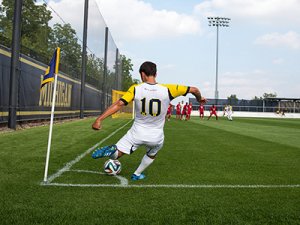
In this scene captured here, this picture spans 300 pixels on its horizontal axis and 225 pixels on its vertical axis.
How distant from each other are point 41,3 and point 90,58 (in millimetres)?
13900

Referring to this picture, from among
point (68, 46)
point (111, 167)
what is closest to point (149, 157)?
point (111, 167)

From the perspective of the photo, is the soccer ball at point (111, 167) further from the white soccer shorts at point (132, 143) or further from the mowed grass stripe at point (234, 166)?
the mowed grass stripe at point (234, 166)

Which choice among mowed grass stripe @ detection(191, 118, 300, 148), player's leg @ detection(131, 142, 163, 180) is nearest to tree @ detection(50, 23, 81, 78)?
→ mowed grass stripe @ detection(191, 118, 300, 148)

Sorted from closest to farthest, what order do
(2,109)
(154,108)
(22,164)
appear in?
(154,108) < (22,164) < (2,109)

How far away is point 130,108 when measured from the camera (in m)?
40.7

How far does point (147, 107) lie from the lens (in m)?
5.17

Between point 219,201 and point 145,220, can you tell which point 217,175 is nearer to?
point 219,201

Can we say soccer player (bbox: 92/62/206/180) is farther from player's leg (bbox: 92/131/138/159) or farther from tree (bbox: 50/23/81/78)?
tree (bbox: 50/23/81/78)

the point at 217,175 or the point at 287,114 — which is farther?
the point at 287,114

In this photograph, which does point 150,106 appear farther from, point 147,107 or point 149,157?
point 149,157

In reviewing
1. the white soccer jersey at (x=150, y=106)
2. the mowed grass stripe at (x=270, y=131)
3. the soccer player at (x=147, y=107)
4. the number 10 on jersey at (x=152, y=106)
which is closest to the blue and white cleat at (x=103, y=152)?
the soccer player at (x=147, y=107)

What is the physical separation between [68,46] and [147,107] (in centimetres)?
2102

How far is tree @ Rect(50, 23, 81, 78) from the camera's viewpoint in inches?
849

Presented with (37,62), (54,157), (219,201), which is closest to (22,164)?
(54,157)
